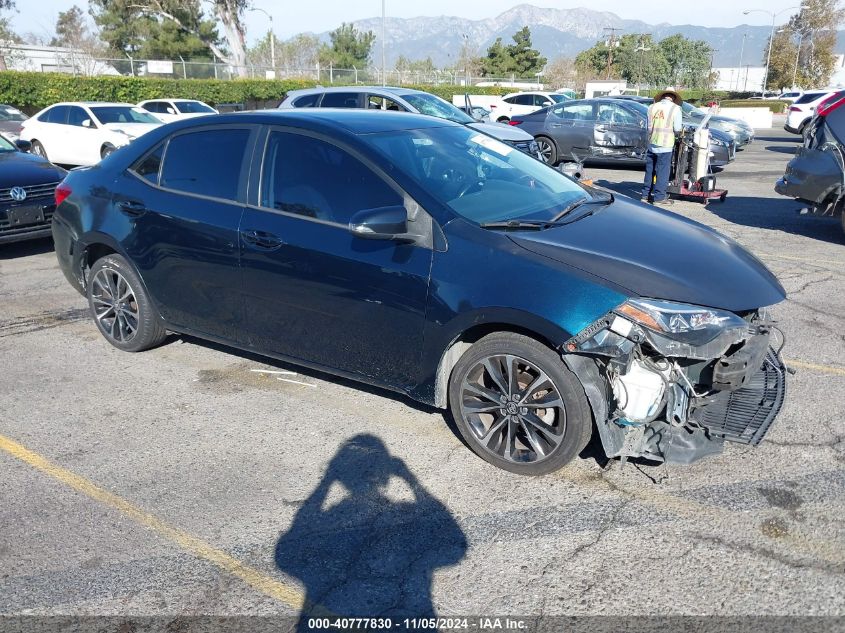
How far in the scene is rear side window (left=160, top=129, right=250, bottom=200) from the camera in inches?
183

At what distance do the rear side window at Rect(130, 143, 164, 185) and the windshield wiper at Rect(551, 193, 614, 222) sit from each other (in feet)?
8.97

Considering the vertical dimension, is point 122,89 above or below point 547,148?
above

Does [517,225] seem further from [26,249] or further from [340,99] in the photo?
[340,99]

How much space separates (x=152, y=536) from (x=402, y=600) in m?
1.23

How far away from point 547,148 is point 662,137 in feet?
17.6

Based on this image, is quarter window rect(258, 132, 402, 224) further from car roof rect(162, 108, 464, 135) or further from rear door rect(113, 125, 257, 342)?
rear door rect(113, 125, 257, 342)

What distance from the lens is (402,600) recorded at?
292 cm

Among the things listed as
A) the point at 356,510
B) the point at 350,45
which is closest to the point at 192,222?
the point at 356,510

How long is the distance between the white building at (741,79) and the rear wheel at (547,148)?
280 feet

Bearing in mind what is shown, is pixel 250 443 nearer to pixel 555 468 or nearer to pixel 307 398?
pixel 307 398

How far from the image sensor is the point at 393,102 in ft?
42.8

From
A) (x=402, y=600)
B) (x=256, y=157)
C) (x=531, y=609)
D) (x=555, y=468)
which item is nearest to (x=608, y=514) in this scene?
(x=555, y=468)

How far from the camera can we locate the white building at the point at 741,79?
94675 millimetres

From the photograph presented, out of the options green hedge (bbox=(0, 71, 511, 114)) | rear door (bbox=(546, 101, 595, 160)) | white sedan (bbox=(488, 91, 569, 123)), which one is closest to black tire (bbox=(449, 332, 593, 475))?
rear door (bbox=(546, 101, 595, 160))
